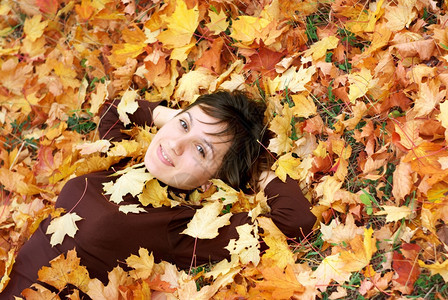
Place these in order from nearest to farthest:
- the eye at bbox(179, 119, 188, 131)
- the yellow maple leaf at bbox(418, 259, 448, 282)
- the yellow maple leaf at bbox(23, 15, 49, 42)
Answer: the yellow maple leaf at bbox(418, 259, 448, 282) → the eye at bbox(179, 119, 188, 131) → the yellow maple leaf at bbox(23, 15, 49, 42)

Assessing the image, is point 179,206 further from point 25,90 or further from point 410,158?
point 25,90

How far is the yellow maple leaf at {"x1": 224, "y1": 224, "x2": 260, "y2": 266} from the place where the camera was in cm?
210

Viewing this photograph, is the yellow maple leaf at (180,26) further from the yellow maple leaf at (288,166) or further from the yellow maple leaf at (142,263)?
the yellow maple leaf at (142,263)

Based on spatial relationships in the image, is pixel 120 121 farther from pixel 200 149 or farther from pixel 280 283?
pixel 280 283

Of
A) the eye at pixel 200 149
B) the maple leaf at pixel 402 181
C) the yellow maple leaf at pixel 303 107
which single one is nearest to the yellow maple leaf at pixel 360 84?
the yellow maple leaf at pixel 303 107

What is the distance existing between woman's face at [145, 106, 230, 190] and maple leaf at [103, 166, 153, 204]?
66 millimetres

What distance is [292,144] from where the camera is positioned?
240cm

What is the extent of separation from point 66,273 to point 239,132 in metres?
1.00

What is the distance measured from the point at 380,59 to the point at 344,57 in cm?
22

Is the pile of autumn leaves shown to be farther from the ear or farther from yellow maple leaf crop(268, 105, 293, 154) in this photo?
the ear

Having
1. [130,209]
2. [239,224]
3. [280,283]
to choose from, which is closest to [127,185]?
[130,209]

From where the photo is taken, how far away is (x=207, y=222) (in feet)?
7.19

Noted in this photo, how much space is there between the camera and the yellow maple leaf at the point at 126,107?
8.91 ft

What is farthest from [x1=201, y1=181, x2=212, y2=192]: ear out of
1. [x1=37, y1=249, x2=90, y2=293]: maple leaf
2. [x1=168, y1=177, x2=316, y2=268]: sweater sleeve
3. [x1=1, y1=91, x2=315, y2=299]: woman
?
[x1=37, y1=249, x2=90, y2=293]: maple leaf
